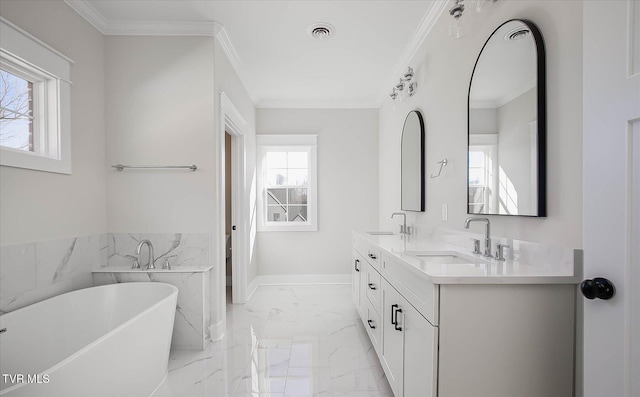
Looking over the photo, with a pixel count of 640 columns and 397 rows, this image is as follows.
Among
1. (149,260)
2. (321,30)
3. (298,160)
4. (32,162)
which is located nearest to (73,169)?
(32,162)

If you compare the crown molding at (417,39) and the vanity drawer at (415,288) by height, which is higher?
the crown molding at (417,39)

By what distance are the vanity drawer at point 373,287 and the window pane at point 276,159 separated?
2.29m

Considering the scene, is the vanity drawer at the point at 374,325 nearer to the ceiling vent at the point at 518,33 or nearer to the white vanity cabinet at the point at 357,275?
the white vanity cabinet at the point at 357,275

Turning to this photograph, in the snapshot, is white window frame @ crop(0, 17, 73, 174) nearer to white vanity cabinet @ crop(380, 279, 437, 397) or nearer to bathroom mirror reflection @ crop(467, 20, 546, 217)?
white vanity cabinet @ crop(380, 279, 437, 397)

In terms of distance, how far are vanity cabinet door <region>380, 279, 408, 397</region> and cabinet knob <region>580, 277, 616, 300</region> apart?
2.38 feet

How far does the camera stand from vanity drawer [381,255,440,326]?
3.72 ft

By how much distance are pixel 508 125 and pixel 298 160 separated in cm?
302

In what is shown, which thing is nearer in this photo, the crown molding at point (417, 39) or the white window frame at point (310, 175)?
the crown molding at point (417, 39)

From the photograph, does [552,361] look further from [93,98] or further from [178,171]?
[93,98]

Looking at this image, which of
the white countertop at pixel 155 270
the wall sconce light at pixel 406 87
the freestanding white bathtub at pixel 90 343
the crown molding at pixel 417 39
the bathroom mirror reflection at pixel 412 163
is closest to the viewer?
the freestanding white bathtub at pixel 90 343

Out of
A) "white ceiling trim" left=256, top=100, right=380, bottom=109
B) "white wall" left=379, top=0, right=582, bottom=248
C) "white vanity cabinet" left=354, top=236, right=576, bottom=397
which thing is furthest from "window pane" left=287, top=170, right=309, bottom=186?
"white vanity cabinet" left=354, top=236, right=576, bottom=397

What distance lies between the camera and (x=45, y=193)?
1865 mm

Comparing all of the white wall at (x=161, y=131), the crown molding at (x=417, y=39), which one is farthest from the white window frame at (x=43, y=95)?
the crown molding at (x=417, y=39)

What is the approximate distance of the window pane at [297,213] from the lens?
13.8 feet
